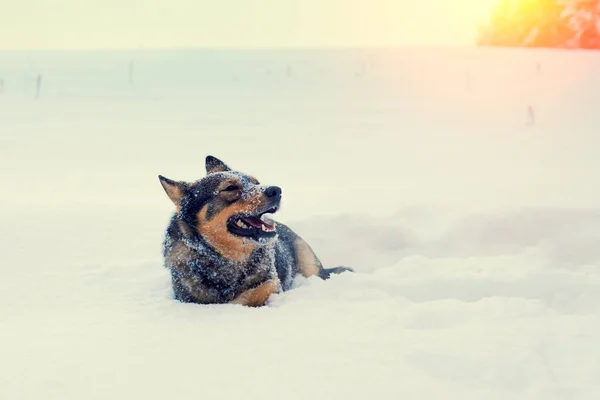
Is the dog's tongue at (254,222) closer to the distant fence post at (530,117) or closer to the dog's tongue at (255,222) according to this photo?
the dog's tongue at (255,222)

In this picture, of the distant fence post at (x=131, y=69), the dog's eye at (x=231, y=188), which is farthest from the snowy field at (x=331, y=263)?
the distant fence post at (x=131, y=69)

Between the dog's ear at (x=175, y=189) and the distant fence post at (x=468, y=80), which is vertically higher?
the distant fence post at (x=468, y=80)

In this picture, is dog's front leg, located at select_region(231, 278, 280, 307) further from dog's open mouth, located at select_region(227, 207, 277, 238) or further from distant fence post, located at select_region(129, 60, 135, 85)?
distant fence post, located at select_region(129, 60, 135, 85)

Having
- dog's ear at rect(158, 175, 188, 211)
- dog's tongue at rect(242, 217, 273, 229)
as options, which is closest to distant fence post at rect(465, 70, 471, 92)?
Answer: dog's tongue at rect(242, 217, 273, 229)

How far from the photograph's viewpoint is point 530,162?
1106 cm

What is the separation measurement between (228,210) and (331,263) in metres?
2.17

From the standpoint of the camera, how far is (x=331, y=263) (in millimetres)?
6367

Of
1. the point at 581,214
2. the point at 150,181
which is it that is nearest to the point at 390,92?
the point at 150,181

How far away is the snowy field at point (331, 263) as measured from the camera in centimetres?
310

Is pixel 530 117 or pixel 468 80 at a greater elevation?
pixel 468 80

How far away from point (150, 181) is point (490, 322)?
6738mm

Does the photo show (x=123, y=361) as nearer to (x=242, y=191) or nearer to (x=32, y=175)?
(x=242, y=191)

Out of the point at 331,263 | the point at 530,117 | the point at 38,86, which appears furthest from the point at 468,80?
the point at 331,263

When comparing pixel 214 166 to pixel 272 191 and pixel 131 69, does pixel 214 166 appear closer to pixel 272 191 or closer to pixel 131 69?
pixel 272 191
